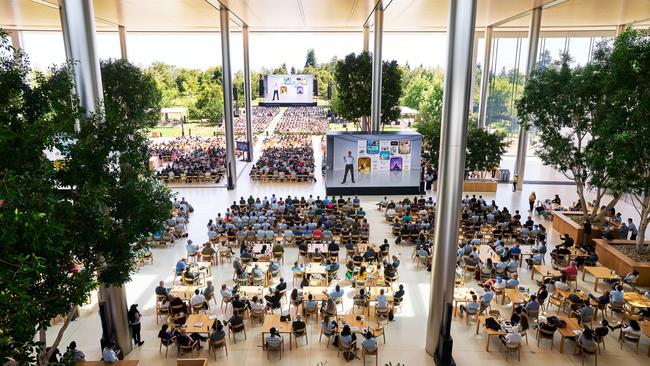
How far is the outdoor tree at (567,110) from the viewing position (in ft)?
51.9

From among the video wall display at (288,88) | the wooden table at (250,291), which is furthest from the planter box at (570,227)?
the video wall display at (288,88)

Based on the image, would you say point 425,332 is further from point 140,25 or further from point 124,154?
point 140,25

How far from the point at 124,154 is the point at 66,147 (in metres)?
0.85

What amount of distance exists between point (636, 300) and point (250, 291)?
10.1 m

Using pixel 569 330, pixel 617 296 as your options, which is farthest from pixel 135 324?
pixel 617 296

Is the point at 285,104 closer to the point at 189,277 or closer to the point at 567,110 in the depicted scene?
the point at 567,110

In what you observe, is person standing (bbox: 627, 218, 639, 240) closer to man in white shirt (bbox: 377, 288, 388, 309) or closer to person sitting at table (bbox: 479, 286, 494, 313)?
person sitting at table (bbox: 479, 286, 494, 313)

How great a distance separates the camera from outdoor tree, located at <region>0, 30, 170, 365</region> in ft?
15.0

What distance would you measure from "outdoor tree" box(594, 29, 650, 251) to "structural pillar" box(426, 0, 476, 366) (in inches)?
250

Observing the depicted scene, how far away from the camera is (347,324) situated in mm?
10469

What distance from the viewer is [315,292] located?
1184 centimetres

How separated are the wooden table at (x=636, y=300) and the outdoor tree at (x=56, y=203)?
Answer: 11487mm

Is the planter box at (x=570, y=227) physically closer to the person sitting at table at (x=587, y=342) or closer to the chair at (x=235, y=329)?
the person sitting at table at (x=587, y=342)

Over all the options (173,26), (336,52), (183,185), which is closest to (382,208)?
(183,185)
